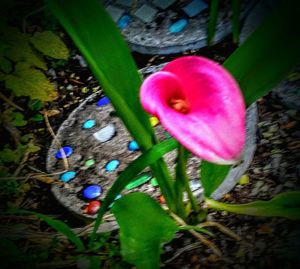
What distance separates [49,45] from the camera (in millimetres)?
1042

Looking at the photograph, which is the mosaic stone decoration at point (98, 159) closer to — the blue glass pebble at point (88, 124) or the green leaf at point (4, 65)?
the blue glass pebble at point (88, 124)

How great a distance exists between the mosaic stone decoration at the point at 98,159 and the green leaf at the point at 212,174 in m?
0.17

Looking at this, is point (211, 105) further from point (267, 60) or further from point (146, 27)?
point (146, 27)

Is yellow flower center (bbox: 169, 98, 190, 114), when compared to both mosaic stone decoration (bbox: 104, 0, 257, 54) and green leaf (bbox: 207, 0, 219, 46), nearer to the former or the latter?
green leaf (bbox: 207, 0, 219, 46)

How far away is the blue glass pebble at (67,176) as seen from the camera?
3.36 ft

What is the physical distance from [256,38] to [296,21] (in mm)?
62

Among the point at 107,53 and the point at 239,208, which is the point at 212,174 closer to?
the point at 239,208

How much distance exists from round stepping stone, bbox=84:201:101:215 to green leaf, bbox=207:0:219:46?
60 centimetres

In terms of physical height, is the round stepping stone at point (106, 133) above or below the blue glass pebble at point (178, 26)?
below

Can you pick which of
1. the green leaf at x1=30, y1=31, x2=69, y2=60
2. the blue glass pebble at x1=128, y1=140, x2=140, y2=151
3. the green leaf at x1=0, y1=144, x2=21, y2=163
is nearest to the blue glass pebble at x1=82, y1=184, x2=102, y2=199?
the blue glass pebble at x1=128, y1=140, x2=140, y2=151

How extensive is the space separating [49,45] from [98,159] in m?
0.36

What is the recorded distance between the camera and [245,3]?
4.04ft

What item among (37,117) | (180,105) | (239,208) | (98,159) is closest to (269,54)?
(180,105)

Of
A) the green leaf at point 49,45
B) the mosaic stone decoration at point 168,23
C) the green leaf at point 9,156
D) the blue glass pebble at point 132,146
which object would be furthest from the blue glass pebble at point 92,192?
the mosaic stone decoration at point 168,23
